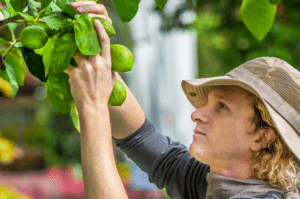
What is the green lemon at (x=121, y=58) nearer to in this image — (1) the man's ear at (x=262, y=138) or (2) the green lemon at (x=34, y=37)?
(2) the green lemon at (x=34, y=37)

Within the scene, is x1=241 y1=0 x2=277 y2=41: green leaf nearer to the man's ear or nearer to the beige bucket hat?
the beige bucket hat

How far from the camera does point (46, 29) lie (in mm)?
561

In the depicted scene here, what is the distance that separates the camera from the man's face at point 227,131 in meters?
0.80

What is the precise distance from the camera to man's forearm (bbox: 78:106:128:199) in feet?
1.91

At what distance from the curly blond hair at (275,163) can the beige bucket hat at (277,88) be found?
0.03 meters

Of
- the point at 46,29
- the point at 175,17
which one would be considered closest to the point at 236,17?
the point at 175,17

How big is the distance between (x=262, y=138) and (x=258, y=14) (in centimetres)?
28

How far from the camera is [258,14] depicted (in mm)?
658

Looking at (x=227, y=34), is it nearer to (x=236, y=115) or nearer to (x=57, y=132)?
(x=57, y=132)

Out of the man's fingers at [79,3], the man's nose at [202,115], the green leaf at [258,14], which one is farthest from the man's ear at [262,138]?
the man's fingers at [79,3]

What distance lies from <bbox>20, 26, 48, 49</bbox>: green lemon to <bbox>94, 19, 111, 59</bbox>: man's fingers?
8 cm

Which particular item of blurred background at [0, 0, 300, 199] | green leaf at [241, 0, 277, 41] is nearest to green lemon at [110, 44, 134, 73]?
green leaf at [241, 0, 277, 41]

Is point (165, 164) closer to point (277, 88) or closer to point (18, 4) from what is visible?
point (277, 88)

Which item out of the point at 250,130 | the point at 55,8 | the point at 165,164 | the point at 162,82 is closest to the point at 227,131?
the point at 250,130
